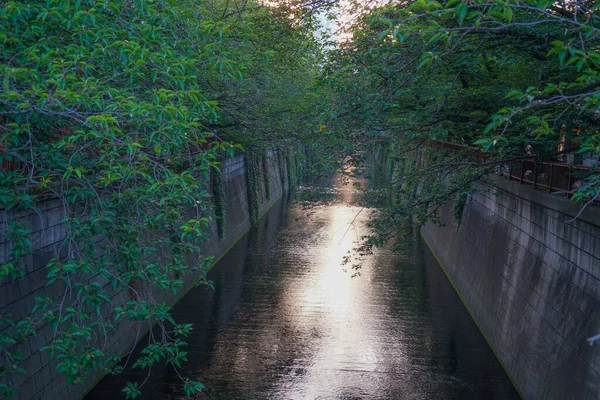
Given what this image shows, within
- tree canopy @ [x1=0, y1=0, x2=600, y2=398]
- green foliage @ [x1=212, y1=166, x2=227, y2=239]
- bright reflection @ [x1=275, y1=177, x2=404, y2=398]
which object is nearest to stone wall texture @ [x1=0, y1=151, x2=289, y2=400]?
tree canopy @ [x1=0, y1=0, x2=600, y2=398]

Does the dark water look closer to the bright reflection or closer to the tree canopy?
the bright reflection

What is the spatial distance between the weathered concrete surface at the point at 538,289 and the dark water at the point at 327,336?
99cm

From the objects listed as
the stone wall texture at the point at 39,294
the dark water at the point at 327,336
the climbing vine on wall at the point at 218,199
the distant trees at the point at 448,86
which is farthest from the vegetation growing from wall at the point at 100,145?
the climbing vine on wall at the point at 218,199

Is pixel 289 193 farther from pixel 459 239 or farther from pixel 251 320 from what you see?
pixel 251 320

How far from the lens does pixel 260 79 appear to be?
24266mm

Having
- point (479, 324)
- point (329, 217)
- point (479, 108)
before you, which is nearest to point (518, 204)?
point (479, 108)

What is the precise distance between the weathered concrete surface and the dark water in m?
0.99

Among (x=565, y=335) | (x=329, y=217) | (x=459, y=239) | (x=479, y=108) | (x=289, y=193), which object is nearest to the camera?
(x=565, y=335)

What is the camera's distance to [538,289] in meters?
13.3

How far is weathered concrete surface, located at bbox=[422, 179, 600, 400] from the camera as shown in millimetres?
10539

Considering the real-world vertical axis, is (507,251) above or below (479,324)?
above

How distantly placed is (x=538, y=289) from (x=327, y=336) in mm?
6184

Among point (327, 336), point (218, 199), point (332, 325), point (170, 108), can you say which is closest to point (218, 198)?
point (218, 199)

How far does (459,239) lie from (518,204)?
7.67 meters
